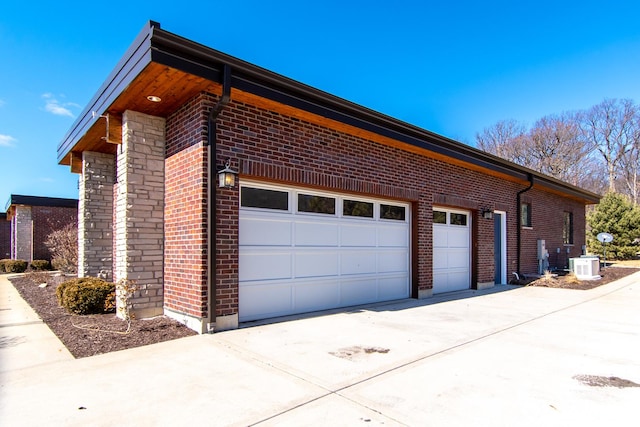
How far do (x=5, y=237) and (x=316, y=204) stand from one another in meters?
24.0

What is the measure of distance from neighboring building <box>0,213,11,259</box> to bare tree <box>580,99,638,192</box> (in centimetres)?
4167

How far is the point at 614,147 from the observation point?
105 ft

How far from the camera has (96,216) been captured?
29.2 feet

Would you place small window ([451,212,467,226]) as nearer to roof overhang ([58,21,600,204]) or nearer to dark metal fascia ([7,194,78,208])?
roof overhang ([58,21,600,204])

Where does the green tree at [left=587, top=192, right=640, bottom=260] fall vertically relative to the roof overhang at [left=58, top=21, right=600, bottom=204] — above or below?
below

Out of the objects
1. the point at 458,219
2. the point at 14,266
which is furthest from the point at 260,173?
the point at 14,266

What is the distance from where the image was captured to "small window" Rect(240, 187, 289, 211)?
246 inches

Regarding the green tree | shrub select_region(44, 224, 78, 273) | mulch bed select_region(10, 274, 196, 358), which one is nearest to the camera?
mulch bed select_region(10, 274, 196, 358)

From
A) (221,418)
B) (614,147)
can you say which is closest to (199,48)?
(221,418)

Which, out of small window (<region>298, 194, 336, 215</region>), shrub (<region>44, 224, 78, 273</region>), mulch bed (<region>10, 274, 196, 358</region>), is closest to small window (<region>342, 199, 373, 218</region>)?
small window (<region>298, 194, 336, 215</region>)

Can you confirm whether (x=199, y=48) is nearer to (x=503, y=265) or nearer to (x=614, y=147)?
(x=503, y=265)

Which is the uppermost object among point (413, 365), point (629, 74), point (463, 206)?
point (629, 74)

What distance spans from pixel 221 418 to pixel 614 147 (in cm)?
3933

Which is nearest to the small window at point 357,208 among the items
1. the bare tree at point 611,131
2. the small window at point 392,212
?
the small window at point 392,212
